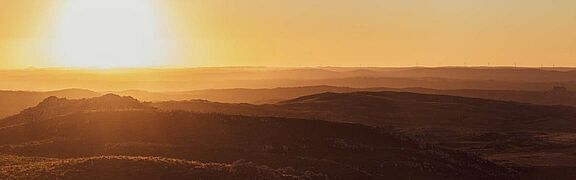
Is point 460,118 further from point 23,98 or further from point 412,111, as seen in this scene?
point 23,98

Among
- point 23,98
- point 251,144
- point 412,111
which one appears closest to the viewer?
point 251,144

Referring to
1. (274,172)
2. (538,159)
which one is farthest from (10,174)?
(538,159)

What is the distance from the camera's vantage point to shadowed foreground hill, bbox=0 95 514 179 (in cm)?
3994

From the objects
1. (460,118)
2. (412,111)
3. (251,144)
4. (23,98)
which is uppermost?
(251,144)

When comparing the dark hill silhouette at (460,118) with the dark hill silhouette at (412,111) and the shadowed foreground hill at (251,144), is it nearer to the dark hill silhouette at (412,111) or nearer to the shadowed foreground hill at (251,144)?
the dark hill silhouette at (412,111)

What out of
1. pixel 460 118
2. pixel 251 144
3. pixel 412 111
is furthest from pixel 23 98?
pixel 251 144

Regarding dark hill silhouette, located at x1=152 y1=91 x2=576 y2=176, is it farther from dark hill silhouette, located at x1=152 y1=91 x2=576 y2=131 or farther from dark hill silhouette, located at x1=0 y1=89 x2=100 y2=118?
dark hill silhouette, located at x1=0 y1=89 x2=100 y2=118

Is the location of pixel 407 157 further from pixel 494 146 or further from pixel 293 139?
pixel 494 146

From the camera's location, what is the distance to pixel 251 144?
44375mm

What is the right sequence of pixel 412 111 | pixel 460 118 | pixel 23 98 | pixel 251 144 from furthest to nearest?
1. pixel 23 98
2. pixel 412 111
3. pixel 460 118
4. pixel 251 144

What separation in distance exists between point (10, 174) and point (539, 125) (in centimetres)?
7572

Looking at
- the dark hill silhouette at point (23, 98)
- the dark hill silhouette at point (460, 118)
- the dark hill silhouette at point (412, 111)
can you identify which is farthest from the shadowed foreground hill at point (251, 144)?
the dark hill silhouette at point (23, 98)

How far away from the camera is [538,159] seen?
59594 mm

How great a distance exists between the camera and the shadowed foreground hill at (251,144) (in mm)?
39938
